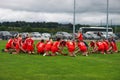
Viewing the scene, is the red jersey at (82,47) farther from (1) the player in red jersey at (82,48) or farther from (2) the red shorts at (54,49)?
(2) the red shorts at (54,49)

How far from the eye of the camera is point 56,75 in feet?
48.7

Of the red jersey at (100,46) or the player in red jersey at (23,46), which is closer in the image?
the player in red jersey at (23,46)

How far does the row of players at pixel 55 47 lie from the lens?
25.8 m

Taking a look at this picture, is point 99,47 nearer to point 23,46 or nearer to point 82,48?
point 82,48

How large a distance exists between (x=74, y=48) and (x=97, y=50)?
3988mm

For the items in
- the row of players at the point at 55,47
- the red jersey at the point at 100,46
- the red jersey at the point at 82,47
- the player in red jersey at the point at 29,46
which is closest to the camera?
the row of players at the point at 55,47

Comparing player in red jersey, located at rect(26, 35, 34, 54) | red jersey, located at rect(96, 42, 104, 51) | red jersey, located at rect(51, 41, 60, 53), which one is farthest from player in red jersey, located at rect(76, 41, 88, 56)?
player in red jersey, located at rect(26, 35, 34, 54)

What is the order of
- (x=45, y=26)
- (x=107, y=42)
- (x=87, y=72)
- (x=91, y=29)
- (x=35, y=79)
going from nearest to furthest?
(x=35, y=79), (x=87, y=72), (x=107, y=42), (x=91, y=29), (x=45, y=26)

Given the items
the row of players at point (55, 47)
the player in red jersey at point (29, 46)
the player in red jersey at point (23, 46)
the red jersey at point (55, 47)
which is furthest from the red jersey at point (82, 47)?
the player in red jersey at point (23, 46)

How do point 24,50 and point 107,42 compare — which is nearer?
point 24,50

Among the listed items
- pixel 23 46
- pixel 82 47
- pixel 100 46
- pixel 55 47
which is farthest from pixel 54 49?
pixel 100 46

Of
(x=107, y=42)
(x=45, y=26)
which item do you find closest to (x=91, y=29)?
(x=45, y=26)

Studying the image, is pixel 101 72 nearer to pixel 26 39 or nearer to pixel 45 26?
pixel 26 39

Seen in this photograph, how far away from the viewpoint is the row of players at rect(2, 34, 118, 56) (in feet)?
84.6
